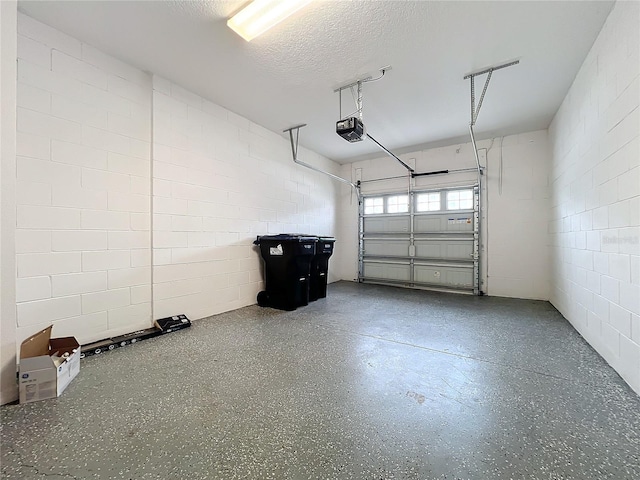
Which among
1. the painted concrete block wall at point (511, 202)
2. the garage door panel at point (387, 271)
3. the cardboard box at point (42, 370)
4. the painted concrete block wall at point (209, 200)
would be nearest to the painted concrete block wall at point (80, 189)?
the painted concrete block wall at point (209, 200)

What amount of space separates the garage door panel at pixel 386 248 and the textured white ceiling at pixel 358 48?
266 centimetres

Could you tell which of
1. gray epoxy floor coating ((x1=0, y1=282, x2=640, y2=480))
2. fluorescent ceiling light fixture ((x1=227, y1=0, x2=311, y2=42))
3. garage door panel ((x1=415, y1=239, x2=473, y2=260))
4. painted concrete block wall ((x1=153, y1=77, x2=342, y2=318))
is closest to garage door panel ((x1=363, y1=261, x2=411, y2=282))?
garage door panel ((x1=415, y1=239, x2=473, y2=260))

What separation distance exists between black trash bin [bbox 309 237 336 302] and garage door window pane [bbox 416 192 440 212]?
2.21m

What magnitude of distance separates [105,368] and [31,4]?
2875 millimetres

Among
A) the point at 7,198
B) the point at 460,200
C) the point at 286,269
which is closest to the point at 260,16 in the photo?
the point at 7,198

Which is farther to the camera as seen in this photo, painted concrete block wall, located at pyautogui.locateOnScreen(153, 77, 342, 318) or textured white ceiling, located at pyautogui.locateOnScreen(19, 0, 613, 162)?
painted concrete block wall, located at pyautogui.locateOnScreen(153, 77, 342, 318)

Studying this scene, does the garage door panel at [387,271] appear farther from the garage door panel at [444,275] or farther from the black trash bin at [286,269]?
the black trash bin at [286,269]

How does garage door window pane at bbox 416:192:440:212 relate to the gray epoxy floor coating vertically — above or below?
above

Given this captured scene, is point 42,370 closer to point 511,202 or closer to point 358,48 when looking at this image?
point 358,48

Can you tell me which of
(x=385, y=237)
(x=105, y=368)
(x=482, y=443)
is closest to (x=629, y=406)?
(x=482, y=443)

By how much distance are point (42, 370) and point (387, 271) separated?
517cm

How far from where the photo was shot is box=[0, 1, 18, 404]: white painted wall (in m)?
1.46

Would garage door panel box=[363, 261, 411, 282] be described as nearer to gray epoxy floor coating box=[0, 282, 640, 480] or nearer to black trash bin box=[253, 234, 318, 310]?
black trash bin box=[253, 234, 318, 310]

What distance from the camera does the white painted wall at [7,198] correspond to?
1455 mm
